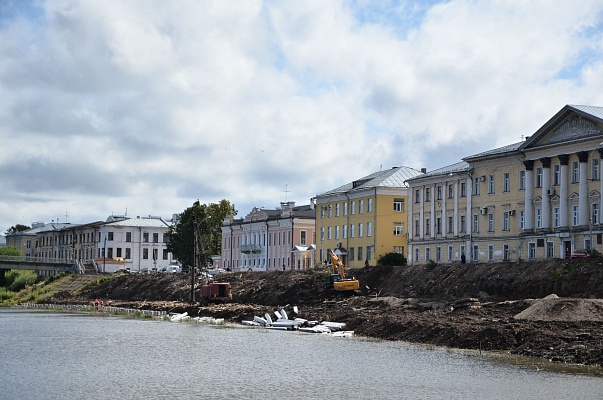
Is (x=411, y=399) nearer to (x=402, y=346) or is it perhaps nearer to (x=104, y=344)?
(x=402, y=346)

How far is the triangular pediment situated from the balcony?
56.3 m

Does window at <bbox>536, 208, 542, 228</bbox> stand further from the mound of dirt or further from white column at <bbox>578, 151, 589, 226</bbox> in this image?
the mound of dirt

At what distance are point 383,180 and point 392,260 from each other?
13320mm

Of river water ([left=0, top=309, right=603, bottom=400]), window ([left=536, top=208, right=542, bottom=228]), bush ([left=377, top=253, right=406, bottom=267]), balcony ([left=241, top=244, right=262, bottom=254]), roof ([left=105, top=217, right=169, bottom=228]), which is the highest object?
roof ([left=105, top=217, right=169, bottom=228])

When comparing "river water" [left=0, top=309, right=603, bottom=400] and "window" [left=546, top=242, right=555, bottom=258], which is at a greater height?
"window" [left=546, top=242, right=555, bottom=258]

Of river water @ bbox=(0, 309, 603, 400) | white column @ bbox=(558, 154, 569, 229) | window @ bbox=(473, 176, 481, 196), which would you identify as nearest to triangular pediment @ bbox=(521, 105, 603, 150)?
white column @ bbox=(558, 154, 569, 229)

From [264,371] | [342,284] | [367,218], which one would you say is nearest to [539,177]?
[342,284]

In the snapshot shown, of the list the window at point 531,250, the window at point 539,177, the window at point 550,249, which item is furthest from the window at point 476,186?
the window at point 550,249

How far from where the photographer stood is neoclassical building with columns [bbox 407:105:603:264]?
69.6m

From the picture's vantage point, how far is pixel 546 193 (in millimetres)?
73750

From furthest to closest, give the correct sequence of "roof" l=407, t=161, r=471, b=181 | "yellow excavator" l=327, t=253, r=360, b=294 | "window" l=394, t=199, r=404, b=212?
"window" l=394, t=199, r=404, b=212 < "roof" l=407, t=161, r=471, b=181 < "yellow excavator" l=327, t=253, r=360, b=294

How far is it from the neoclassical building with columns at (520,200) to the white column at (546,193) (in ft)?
0.26

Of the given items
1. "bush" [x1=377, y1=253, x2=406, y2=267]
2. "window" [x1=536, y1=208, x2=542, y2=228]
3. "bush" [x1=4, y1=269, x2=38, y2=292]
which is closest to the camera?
"window" [x1=536, y1=208, x2=542, y2=228]

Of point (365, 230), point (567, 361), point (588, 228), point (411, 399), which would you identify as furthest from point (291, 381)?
point (365, 230)
